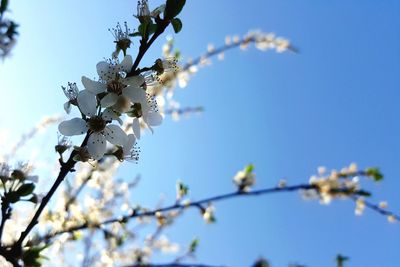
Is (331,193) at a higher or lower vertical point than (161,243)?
lower

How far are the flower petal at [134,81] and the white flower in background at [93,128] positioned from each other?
9 cm

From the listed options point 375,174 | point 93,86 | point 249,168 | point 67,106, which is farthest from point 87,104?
point 375,174

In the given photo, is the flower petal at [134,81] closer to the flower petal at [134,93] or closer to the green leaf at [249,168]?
the flower petal at [134,93]

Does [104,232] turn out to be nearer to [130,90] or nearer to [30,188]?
[30,188]

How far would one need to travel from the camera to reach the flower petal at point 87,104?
1135 mm

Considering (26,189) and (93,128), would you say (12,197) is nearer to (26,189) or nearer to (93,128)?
(26,189)

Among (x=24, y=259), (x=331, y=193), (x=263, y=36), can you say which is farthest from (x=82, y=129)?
(x=263, y=36)

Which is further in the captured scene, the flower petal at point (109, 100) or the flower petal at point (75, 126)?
the flower petal at point (75, 126)

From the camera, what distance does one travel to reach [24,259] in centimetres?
123

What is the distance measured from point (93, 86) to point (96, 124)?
10cm

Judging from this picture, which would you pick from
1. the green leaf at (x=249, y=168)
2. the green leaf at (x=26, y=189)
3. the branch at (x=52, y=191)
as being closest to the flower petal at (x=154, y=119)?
the branch at (x=52, y=191)

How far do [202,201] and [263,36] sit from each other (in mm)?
2577

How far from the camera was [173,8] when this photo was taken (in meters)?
1.14

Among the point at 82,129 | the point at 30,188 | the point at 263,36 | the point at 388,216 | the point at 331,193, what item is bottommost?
the point at 30,188
